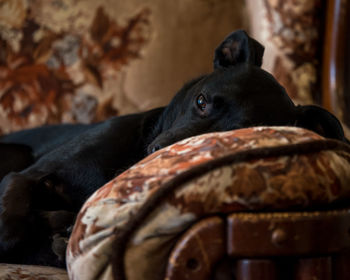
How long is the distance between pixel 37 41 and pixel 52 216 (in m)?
1.19

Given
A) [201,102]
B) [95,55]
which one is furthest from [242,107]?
[95,55]

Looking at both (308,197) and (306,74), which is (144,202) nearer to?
(308,197)

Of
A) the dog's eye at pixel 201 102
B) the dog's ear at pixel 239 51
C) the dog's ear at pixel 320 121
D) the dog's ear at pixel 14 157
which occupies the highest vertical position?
the dog's ear at pixel 239 51

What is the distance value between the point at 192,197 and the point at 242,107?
72 cm

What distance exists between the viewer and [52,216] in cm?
124

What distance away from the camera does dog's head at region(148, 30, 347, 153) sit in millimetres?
1320

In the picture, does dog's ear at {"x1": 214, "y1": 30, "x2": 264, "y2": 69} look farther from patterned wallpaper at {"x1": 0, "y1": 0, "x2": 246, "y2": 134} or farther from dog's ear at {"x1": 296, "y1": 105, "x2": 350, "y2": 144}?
patterned wallpaper at {"x1": 0, "y1": 0, "x2": 246, "y2": 134}

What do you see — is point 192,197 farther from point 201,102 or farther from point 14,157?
point 14,157

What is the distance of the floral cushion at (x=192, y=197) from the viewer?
27.0 inches

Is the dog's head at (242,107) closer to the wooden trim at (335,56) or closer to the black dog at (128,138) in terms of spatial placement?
the black dog at (128,138)

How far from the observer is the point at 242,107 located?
1351mm

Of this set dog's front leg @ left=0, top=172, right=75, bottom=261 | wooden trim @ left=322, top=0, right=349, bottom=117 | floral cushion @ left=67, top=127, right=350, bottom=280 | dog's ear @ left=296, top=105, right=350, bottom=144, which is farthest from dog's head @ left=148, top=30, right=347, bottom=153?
wooden trim @ left=322, top=0, right=349, bottom=117

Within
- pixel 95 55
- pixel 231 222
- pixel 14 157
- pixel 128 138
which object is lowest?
pixel 14 157

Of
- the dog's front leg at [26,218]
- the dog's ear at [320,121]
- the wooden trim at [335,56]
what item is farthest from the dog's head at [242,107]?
the wooden trim at [335,56]
